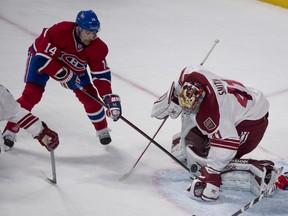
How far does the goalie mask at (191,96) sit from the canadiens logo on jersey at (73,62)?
2.10 ft

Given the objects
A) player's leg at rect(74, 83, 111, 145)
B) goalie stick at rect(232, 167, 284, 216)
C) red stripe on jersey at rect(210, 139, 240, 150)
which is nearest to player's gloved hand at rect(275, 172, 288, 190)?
goalie stick at rect(232, 167, 284, 216)

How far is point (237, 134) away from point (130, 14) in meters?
3.29

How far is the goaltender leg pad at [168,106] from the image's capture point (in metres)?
3.84

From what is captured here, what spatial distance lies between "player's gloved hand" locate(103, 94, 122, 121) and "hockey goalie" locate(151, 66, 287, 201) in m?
0.24

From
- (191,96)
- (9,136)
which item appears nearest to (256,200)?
(191,96)

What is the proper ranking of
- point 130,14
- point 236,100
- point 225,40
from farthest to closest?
point 130,14 < point 225,40 < point 236,100

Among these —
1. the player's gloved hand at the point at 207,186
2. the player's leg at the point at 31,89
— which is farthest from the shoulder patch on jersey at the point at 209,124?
the player's leg at the point at 31,89

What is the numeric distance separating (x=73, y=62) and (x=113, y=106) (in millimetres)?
326

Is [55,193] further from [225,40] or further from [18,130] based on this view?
[225,40]

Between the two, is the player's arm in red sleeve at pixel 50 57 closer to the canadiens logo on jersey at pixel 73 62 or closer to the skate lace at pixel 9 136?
the canadiens logo on jersey at pixel 73 62

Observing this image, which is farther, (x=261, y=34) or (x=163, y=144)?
(x=261, y=34)

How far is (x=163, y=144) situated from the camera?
4.21 meters

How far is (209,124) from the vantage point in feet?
→ 11.7

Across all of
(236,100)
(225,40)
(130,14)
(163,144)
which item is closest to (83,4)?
(130,14)
